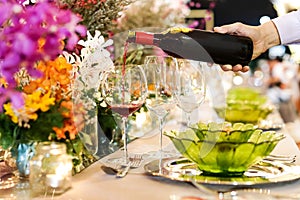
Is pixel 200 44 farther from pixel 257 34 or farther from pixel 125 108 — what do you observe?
pixel 257 34

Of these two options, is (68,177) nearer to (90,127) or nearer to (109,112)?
(90,127)

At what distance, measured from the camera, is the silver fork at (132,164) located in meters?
1.38

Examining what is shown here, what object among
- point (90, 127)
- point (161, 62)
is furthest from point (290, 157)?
point (90, 127)

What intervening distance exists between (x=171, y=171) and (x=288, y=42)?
79 centimetres

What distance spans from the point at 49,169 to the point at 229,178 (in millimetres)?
388

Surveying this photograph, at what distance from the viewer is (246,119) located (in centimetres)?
236

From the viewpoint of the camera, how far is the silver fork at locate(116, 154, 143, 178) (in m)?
1.38

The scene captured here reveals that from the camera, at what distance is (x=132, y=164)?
58.7 inches

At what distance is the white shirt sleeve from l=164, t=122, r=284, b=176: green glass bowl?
0.61 m

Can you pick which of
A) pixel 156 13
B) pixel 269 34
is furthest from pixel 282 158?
pixel 156 13

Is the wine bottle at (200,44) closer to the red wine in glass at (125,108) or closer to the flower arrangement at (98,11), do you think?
the red wine in glass at (125,108)

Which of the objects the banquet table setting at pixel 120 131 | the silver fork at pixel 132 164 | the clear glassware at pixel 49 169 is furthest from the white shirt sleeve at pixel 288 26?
the clear glassware at pixel 49 169

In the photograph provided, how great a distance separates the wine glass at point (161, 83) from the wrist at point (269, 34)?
16.6 inches

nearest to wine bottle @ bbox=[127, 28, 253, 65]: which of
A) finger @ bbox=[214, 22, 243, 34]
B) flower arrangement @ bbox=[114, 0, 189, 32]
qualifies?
finger @ bbox=[214, 22, 243, 34]
